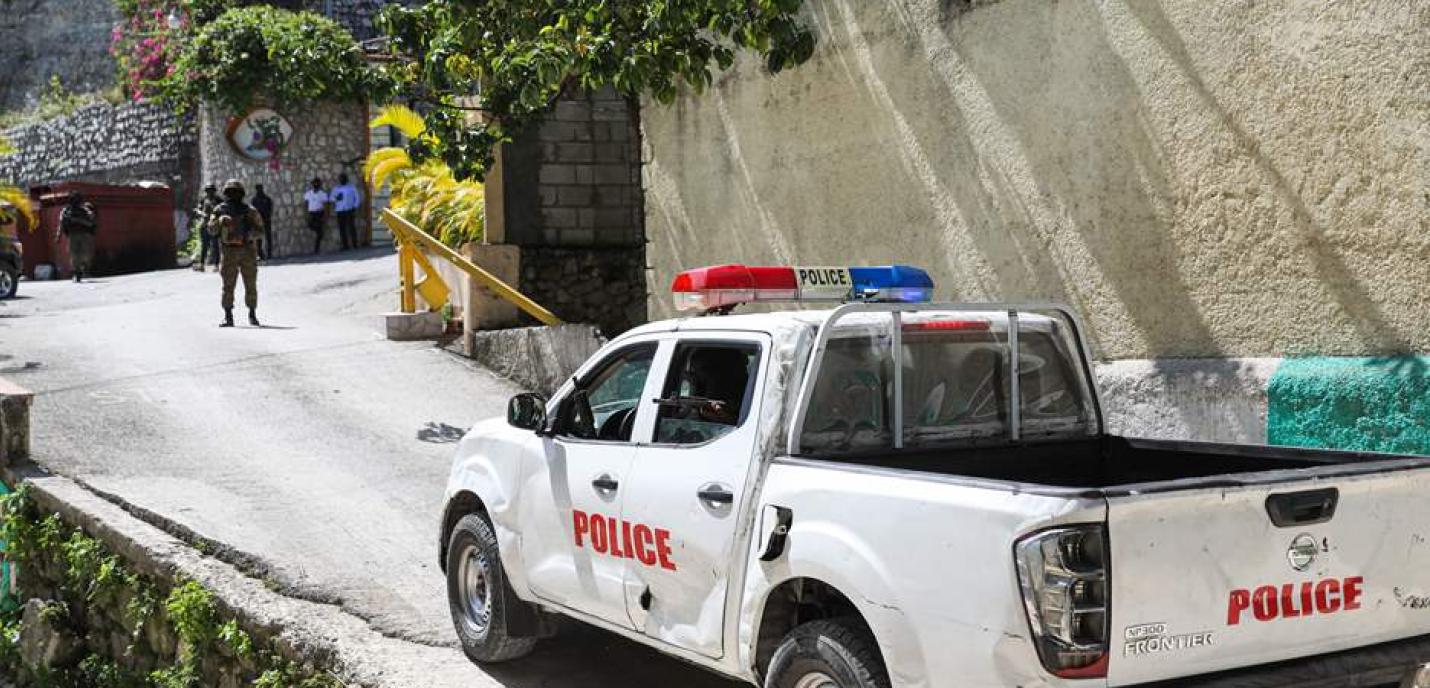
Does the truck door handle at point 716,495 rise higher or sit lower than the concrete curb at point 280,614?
higher

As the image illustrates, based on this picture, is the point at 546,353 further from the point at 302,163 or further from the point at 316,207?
the point at 302,163

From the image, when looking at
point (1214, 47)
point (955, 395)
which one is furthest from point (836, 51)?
point (955, 395)

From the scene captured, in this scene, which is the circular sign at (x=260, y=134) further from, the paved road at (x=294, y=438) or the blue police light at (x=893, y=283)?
the blue police light at (x=893, y=283)

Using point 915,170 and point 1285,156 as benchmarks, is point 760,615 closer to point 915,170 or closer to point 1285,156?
point 1285,156

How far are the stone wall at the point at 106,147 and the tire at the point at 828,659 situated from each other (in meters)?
31.9

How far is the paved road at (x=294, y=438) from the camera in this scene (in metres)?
7.94

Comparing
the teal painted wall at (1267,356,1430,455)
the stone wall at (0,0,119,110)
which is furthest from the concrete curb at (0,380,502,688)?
the stone wall at (0,0,119,110)

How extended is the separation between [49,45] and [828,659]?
55.5 metres

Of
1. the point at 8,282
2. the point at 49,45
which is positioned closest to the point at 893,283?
the point at 8,282

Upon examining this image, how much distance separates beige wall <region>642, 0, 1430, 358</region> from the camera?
23.0 feet

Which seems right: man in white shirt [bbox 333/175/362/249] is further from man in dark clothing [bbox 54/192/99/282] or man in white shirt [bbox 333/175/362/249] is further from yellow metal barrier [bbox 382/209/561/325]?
yellow metal barrier [bbox 382/209/561/325]

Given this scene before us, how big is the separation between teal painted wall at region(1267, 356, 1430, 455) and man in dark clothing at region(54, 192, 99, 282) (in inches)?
986

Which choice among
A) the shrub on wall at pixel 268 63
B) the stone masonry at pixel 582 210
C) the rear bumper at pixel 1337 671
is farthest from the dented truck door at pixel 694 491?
the shrub on wall at pixel 268 63

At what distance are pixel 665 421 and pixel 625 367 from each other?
61cm
